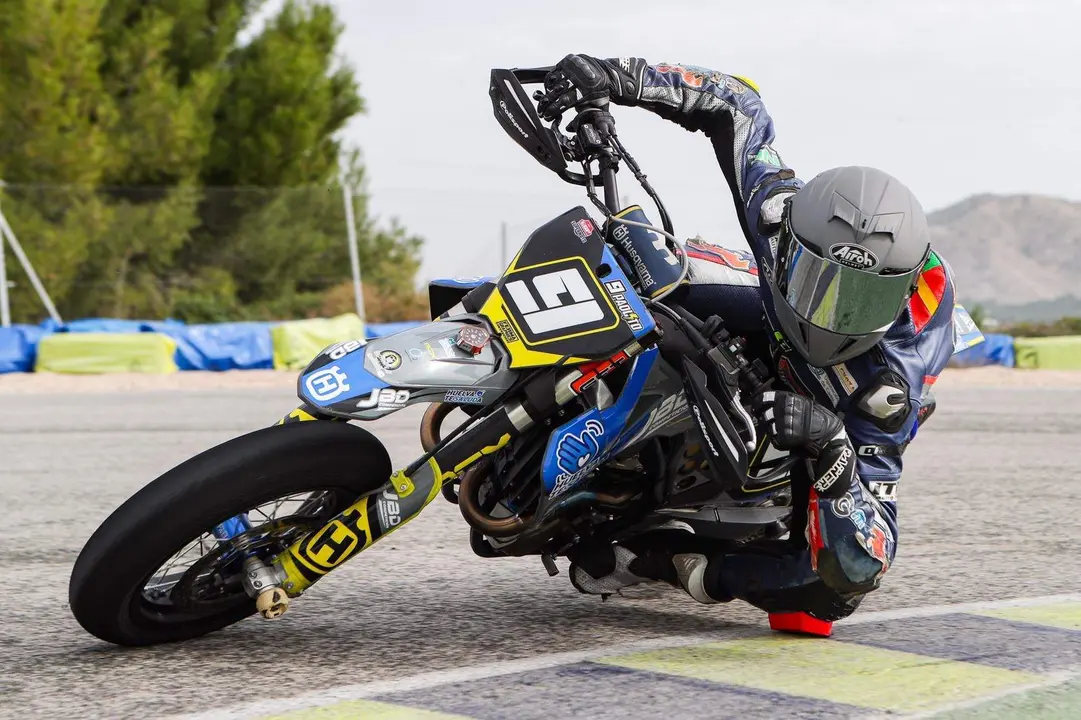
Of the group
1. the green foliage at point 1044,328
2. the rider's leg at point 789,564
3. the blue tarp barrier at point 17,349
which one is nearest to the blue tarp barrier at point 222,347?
the blue tarp barrier at point 17,349

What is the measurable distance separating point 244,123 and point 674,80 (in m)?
29.5

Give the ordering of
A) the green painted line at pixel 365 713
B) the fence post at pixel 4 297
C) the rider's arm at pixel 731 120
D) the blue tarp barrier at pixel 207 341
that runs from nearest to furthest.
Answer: the green painted line at pixel 365 713 < the rider's arm at pixel 731 120 < the blue tarp barrier at pixel 207 341 < the fence post at pixel 4 297

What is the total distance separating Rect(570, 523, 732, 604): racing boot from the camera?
3727mm

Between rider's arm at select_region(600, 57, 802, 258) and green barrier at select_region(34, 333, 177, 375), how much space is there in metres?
14.1

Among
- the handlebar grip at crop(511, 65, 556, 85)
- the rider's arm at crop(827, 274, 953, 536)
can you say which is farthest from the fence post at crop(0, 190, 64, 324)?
the rider's arm at crop(827, 274, 953, 536)

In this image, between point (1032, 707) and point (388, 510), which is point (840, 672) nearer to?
point (1032, 707)

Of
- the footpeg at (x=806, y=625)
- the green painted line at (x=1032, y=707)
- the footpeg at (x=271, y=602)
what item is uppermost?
the footpeg at (x=271, y=602)

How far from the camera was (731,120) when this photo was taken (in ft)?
12.5

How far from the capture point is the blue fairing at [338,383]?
3070mm

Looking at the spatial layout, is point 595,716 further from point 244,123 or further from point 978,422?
point 244,123

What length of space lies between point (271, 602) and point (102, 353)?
14.6 metres

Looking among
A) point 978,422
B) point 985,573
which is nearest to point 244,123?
point 978,422

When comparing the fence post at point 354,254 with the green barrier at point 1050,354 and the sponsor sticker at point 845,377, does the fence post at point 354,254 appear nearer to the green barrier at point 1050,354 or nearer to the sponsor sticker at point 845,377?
the green barrier at point 1050,354

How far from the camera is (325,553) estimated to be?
10.3 feet
